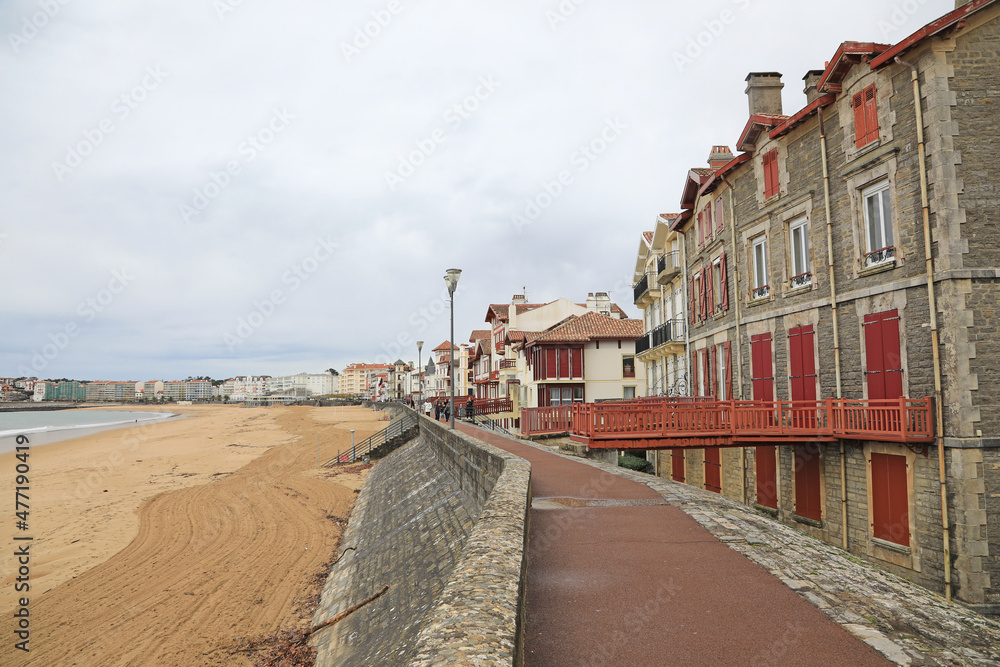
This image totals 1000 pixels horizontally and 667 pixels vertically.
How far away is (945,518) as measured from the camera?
10.6 meters

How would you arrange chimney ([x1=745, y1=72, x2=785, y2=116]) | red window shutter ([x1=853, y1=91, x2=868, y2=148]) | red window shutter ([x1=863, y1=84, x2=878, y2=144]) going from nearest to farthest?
red window shutter ([x1=863, y1=84, x2=878, y2=144]) < red window shutter ([x1=853, y1=91, x2=868, y2=148]) < chimney ([x1=745, y1=72, x2=785, y2=116])

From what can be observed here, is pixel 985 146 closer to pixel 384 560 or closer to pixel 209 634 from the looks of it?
pixel 384 560

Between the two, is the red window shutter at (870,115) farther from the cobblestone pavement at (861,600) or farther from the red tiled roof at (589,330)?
the red tiled roof at (589,330)

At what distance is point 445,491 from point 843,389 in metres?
11.1

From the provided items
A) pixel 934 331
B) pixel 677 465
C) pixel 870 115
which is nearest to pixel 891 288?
pixel 934 331

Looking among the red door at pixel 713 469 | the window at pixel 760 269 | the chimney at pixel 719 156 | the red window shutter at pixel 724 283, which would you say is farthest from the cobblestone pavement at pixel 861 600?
the chimney at pixel 719 156

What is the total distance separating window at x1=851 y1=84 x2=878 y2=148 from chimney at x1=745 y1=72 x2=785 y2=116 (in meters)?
6.35

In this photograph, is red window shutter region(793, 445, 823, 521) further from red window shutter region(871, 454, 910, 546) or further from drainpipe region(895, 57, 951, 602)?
drainpipe region(895, 57, 951, 602)

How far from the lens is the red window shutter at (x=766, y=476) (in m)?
16.2

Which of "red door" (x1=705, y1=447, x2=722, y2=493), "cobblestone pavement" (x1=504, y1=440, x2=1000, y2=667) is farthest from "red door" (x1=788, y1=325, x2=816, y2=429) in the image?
"red door" (x1=705, y1=447, x2=722, y2=493)

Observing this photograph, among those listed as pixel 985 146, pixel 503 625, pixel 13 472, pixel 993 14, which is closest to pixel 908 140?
pixel 985 146

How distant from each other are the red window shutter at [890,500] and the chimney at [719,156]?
563 inches

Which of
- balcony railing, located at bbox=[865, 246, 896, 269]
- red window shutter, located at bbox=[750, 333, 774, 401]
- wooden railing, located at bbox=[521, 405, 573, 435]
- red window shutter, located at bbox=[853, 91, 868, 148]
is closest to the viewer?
balcony railing, located at bbox=[865, 246, 896, 269]

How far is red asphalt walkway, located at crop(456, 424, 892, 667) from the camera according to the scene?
15.9ft
